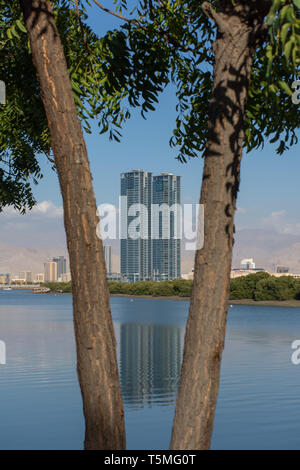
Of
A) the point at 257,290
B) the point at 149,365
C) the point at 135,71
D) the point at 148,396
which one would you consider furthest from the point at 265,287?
the point at 135,71

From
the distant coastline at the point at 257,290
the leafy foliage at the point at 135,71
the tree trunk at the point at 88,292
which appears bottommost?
the distant coastline at the point at 257,290

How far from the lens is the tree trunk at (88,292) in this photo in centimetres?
449

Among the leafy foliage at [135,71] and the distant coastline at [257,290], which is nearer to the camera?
the leafy foliage at [135,71]

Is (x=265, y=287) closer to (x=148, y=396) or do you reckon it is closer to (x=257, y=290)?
(x=257, y=290)

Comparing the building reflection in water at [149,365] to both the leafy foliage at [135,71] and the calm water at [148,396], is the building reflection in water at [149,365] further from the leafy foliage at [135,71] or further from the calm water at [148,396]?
the leafy foliage at [135,71]

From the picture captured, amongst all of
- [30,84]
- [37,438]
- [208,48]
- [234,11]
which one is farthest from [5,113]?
[37,438]

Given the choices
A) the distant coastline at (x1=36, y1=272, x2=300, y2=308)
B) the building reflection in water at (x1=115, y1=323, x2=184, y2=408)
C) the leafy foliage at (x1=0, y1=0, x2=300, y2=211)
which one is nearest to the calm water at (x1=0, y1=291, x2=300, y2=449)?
the building reflection in water at (x1=115, y1=323, x2=184, y2=408)

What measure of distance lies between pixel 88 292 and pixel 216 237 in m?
1.00

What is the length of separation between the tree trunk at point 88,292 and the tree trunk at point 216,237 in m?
0.52

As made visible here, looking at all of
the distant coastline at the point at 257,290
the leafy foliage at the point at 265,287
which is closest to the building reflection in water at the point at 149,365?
the distant coastline at the point at 257,290

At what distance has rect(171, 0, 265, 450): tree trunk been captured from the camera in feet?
14.4

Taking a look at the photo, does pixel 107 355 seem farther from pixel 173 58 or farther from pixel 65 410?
pixel 65 410

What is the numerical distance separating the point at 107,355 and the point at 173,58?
4.01 meters

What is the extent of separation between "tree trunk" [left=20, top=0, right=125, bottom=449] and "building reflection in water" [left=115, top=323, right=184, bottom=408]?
45.1ft
